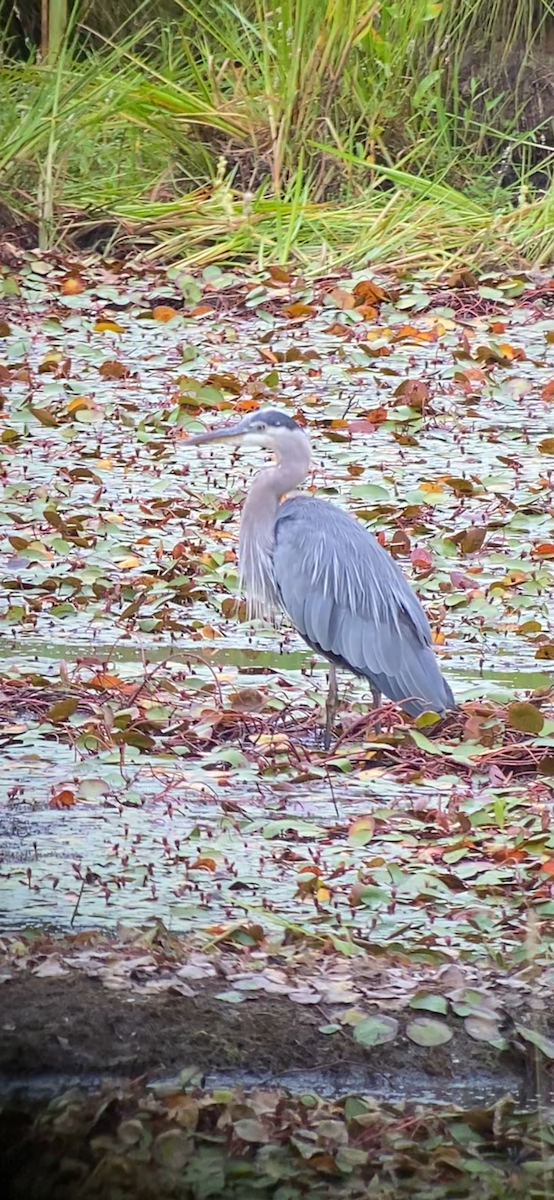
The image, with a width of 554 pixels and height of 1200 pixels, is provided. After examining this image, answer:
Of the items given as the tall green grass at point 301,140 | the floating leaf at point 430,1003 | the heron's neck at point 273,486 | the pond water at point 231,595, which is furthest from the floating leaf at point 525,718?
the tall green grass at point 301,140

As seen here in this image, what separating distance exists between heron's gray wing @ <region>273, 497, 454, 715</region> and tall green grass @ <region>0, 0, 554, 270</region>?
433 cm

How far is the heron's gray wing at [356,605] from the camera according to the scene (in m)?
4.53

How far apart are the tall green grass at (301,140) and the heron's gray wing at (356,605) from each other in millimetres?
4326

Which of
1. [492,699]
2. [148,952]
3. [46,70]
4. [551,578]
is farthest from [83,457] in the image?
[148,952]

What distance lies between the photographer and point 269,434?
17.0 feet

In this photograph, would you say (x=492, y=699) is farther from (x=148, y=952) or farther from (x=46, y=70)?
(x=46, y=70)

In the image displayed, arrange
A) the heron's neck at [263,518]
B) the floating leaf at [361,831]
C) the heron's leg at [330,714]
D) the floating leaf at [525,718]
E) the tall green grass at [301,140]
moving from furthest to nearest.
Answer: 1. the tall green grass at [301,140]
2. the heron's neck at [263,518]
3. the heron's leg at [330,714]
4. the floating leaf at [525,718]
5. the floating leaf at [361,831]

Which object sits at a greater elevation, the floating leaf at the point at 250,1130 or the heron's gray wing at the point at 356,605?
the floating leaf at the point at 250,1130

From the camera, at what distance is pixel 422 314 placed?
28.1 ft

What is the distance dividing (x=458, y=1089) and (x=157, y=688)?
1866 mm

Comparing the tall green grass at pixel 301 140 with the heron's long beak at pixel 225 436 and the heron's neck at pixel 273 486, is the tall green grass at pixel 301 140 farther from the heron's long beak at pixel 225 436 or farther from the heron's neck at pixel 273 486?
the heron's neck at pixel 273 486

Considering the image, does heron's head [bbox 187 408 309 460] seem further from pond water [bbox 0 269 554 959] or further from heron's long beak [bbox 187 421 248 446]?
pond water [bbox 0 269 554 959]

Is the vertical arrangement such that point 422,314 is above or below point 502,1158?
below

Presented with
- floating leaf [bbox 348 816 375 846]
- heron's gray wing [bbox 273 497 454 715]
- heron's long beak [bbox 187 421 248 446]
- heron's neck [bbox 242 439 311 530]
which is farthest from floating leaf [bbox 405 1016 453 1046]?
heron's long beak [bbox 187 421 248 446]
